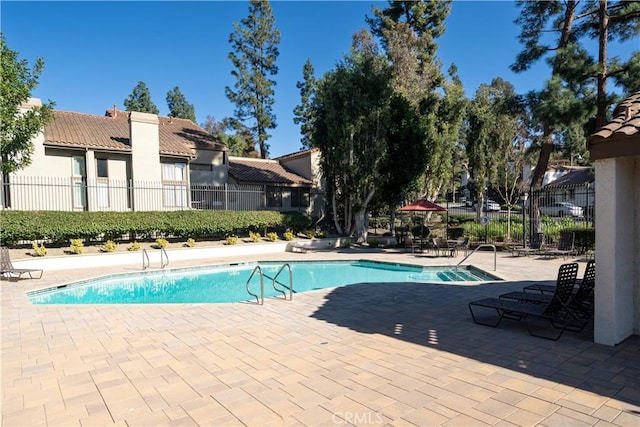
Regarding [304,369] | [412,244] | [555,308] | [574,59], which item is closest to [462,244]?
[412,244]

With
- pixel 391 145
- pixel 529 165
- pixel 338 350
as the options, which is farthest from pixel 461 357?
pixel 529 165

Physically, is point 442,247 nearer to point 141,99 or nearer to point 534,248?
point 534,248

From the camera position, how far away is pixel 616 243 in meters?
4.92

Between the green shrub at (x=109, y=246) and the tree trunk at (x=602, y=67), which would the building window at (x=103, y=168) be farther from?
the tree trunk at (x=602, y=67)

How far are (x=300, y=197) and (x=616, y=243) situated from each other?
77.5 ft

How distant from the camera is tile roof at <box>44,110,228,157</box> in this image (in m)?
19.3

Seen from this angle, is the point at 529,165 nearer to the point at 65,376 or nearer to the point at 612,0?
the point at 612,0

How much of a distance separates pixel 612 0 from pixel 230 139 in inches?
1501

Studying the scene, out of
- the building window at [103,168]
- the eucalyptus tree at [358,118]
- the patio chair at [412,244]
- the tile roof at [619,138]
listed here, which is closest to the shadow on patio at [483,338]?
the tile roof at [619,138]

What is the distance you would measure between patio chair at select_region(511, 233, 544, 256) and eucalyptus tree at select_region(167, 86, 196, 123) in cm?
5427

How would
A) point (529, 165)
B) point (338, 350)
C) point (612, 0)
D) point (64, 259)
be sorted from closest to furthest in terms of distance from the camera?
point (338, 350)
point (64, 259)
point (612, 0)
point (529, 165)

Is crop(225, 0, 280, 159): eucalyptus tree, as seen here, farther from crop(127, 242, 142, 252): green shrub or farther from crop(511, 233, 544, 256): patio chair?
crop(511, 233, 544, 256): patio chair

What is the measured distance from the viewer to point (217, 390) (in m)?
4.01

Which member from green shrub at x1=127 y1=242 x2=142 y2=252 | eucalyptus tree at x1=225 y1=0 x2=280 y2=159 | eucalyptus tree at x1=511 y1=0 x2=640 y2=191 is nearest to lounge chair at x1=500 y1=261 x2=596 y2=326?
eucalyptus tree at x1=511 y1=0 x2=640 y2=191
